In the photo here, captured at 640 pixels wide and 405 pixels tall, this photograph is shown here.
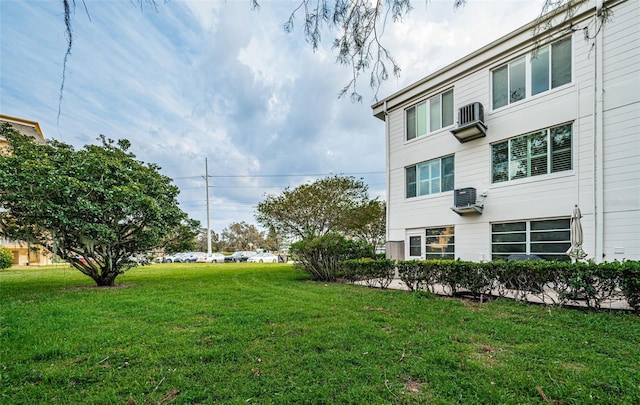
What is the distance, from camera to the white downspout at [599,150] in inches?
291

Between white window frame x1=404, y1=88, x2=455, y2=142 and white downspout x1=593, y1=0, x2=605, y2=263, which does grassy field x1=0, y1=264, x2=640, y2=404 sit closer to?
white downspout x1=593, y1=0, x2=605, y2=263

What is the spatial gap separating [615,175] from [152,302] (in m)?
11.2

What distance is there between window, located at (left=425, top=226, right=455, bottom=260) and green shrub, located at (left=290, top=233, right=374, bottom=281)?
2684 millimetres

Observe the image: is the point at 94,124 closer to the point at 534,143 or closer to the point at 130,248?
the point at 130,248

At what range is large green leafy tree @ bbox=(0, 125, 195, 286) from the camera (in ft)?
23.7

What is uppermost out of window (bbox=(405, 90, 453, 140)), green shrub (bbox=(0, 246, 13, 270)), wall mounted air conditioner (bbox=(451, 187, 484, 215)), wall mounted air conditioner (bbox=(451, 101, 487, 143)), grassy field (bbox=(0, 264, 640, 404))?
window (bbox=(405, 90, 453, 140))

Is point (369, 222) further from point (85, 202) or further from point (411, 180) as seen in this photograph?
point (85, 202)

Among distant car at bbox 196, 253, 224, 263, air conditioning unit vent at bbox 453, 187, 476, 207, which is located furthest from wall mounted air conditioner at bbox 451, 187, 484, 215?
distant car at bbox 196, 253, 224, 263

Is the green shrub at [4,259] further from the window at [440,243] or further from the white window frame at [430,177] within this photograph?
the window at [440,243]

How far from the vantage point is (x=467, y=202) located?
9.80m

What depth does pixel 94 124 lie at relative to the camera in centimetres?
384

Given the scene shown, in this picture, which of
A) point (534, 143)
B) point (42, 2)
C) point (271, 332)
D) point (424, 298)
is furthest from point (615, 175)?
point (42, 2)

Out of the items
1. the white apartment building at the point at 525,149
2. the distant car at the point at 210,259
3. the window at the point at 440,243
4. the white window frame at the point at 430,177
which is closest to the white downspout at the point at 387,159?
the white apartment building at the point at 525,149

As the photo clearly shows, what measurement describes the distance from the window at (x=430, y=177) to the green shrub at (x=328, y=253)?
3.39m
